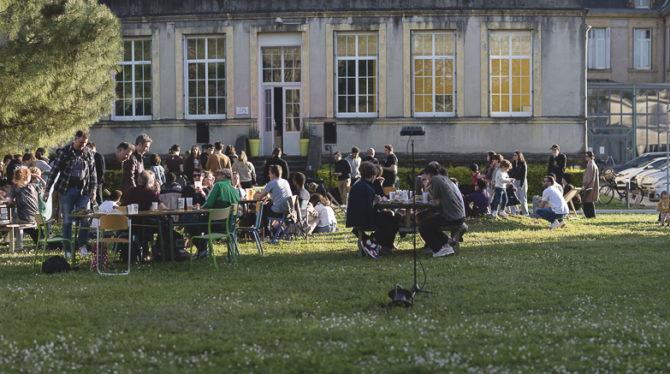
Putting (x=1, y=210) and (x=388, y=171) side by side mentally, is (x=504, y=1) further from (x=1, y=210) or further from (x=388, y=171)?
(x=1, y=210)

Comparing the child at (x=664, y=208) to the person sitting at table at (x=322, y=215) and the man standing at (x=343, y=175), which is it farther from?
the man standing at (x=343, y=175)

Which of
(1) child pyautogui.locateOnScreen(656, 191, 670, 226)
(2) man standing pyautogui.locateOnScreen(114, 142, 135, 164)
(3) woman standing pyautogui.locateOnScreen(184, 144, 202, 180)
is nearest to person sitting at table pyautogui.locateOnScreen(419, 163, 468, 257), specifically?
(2) man standing pyautogui.locateOnScreen(114, 142, 135, 164)

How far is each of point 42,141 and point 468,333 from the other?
13.3 meters

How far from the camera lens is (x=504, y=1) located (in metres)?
26.5

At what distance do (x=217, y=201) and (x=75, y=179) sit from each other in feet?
7.13

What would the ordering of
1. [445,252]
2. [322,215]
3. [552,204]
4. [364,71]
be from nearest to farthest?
[445,252] < [322,215] < [552,204] < [364,71]

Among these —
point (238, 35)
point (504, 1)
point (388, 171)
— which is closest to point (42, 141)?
point (388, 171)

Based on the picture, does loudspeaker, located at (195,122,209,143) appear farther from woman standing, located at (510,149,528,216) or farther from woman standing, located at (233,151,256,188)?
woman standing, located at (510,149,528,216)

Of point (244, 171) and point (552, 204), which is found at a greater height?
point (244, 171)

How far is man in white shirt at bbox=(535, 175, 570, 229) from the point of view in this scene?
57.2 feet

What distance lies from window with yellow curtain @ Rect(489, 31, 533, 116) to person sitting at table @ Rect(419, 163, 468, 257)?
14681mm

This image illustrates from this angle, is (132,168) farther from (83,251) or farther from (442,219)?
(442,219)

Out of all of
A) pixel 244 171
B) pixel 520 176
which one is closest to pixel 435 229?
pixel 244 171

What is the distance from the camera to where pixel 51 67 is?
17688 mm
